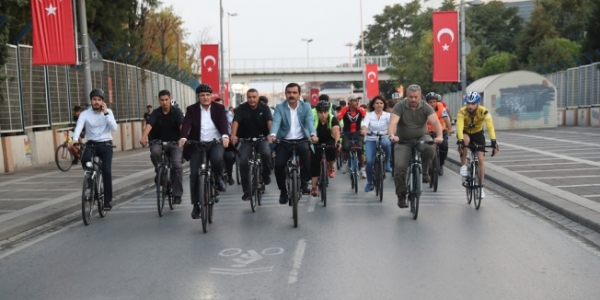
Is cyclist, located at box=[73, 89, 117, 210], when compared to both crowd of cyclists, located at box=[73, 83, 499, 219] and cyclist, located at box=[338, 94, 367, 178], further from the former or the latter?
cyclist, located at box=[338, 94, 367, 178]

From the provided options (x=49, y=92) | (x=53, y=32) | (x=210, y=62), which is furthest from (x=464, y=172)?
(x=210, y=62)

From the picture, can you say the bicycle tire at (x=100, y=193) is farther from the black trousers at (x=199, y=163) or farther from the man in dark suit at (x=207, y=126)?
the black trousers at (x=199, y=163)

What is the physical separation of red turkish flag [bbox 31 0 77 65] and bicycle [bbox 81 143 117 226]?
6876mm

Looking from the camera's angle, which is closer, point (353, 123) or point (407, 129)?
point (407, 129)

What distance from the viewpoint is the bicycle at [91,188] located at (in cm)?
1077

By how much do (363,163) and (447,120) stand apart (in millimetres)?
1863

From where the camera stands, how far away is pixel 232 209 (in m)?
12.2

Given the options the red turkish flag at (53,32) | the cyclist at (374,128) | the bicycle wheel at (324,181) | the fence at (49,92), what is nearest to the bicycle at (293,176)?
the bicycle wheel at (324,181)

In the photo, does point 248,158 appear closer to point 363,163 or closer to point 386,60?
point 363,163

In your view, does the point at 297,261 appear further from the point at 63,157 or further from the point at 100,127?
the point at 63,157

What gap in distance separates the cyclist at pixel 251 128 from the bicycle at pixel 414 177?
196cm

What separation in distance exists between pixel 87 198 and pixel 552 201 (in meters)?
6.36

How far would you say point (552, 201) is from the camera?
11.5m

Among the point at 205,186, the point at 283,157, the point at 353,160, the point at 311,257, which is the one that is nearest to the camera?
the point at 311,257
